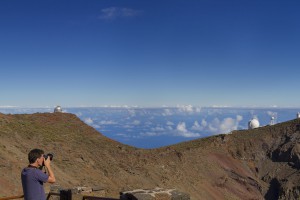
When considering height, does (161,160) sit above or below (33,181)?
below

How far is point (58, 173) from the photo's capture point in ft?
92.6

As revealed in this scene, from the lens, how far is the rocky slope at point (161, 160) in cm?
3090

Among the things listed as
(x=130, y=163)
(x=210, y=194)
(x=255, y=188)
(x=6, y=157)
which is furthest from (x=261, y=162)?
(x=6, y=157)

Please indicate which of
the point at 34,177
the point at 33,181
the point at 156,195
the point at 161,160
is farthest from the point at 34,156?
the point at 161,160

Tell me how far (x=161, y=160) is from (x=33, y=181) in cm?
4149

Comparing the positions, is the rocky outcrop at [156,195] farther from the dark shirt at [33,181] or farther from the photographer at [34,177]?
the dark shirt at [33,181]

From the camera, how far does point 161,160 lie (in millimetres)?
49094

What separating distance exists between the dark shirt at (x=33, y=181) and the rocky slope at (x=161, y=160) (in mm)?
13365

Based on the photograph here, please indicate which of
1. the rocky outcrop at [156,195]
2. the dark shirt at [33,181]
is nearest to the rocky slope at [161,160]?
the dark shirt at [33,181]

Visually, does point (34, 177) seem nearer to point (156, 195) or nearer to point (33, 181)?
point (33, 181)

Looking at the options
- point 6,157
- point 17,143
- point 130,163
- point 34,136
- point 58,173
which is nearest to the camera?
point 6,157

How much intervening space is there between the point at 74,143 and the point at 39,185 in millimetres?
31002

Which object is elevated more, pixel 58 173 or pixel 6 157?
pixel 6 157

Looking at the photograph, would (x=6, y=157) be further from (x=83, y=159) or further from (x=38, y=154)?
(x=38, y=154)
